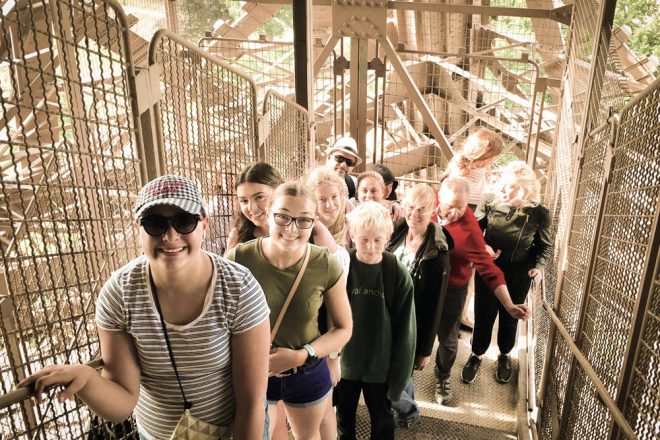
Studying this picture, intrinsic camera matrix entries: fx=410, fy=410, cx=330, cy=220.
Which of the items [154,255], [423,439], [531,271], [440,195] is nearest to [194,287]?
[154,255]

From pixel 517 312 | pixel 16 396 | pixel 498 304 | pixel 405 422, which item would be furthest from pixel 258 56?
pixel 16 396

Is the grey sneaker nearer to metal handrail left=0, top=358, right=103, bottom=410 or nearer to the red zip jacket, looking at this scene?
the red zip jacket

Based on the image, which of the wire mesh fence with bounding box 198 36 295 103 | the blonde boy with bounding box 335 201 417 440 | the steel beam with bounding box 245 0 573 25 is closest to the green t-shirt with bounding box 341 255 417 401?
the blonde boy with bounding box 335 201 417 440

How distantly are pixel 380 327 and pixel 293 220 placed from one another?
0.92 m

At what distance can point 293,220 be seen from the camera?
1791 mm

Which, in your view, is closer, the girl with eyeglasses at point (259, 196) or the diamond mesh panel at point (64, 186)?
the diamond mesh panel at point (64, 186)

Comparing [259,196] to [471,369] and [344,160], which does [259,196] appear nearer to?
[344,160]

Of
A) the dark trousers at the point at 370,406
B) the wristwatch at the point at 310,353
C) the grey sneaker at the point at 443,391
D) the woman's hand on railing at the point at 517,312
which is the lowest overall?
the grey sneaker at the point at 443,391

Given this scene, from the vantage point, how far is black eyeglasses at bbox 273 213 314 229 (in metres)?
1.79

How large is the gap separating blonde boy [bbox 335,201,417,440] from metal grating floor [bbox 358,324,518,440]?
81 centimetres

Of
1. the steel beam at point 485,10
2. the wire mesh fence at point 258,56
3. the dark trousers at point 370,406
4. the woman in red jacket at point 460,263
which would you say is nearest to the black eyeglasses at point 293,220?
the dark trousers at point 370,406

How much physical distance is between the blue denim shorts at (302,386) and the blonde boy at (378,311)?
417 millimetres

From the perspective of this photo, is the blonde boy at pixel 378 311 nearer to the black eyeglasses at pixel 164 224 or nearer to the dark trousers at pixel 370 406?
the dark trousers at pixel 370 406

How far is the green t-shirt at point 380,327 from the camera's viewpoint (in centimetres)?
230
